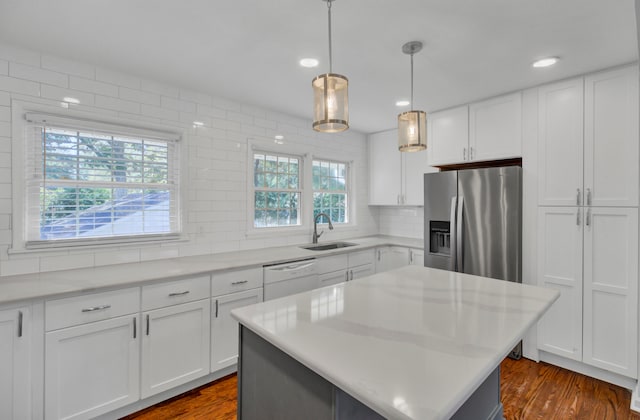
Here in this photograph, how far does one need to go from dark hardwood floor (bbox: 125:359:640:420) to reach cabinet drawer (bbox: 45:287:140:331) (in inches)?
29.0

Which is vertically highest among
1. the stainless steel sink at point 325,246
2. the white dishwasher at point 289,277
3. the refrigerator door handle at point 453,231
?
the refrigerator door handle at point 453,231

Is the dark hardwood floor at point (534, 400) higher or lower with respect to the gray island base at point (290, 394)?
lower

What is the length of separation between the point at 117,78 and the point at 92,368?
2.04 meters

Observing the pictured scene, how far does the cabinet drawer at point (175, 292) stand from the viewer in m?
2.04

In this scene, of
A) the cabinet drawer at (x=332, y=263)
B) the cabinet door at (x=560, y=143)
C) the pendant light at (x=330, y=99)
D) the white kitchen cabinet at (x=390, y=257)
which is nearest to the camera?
the pendant light at (x=330, y=99)

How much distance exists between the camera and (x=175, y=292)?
7.02 feet

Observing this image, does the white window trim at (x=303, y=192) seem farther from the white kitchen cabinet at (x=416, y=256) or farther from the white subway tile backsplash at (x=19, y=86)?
the white subway tile backsplash at (x=19, y=86)

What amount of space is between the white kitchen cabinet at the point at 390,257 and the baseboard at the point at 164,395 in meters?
2.00

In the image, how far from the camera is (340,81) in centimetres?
139

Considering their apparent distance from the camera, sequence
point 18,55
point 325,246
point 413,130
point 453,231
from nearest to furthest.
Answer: point 413,130, point 18,55, point 453,231, point 325,246

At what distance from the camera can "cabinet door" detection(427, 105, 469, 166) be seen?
10.4ft

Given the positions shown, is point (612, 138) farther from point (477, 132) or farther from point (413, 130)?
point (413, 130)

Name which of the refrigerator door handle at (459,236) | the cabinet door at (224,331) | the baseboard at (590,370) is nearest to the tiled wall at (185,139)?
the cabinet door at (224,331)

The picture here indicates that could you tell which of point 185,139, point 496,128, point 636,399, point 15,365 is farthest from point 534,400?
point 185,139
